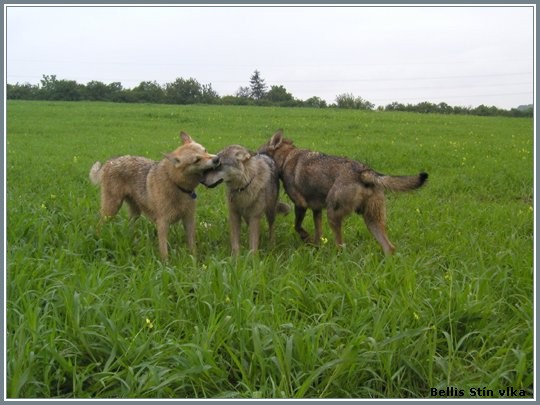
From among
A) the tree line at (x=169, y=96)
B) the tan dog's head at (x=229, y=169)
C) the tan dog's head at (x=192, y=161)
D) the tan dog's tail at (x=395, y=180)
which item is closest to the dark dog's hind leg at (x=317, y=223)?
the tan dog's tail at (x=395, y=180)

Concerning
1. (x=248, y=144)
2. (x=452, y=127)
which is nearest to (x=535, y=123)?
(x=248, y=144)

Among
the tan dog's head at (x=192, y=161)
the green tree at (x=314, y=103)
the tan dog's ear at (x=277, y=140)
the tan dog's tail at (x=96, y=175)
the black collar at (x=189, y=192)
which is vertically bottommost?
the black collar at (x=189, y=192)

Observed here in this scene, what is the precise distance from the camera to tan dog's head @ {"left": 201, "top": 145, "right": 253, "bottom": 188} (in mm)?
5543

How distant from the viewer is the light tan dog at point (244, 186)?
5645mm

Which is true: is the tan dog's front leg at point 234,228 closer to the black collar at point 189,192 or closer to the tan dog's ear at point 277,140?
the black collar at point 189,192

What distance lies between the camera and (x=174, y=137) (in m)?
15.6

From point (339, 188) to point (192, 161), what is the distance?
1.56 m

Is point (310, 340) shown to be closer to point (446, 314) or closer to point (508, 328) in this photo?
point (446, 314)

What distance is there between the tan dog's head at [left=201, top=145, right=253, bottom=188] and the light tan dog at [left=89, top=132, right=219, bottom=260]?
107 mm

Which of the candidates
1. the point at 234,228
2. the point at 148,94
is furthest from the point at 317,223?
the point at 148,94

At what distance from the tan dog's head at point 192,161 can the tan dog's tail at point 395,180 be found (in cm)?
157

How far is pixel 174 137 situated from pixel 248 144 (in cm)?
348

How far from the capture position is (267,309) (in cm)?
375

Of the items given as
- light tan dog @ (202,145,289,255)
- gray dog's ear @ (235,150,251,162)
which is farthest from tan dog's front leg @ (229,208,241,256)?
gray dog's ear @ (235,150,251,162)
